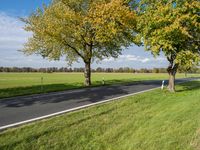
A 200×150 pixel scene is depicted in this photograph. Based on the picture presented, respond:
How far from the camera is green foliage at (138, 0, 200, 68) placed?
1839 centimetres

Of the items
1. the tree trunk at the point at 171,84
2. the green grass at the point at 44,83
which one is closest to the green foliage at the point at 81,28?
the green grass at the point at 44,83

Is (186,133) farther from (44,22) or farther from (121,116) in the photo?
(44,22)

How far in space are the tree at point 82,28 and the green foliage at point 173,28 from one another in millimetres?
3942

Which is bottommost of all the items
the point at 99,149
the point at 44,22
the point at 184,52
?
the point at 99,149

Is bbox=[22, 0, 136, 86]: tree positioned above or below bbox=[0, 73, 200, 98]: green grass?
above

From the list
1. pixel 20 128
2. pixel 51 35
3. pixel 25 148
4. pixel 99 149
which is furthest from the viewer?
pixel 51 35

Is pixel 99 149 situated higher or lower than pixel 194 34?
lower

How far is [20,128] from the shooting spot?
8.22 m

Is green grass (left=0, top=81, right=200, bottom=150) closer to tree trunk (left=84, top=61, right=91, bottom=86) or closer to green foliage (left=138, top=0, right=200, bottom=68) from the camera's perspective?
green foliage (left=138, top=0, right=200, bottom=68)

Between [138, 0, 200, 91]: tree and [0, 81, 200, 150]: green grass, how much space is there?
796cm

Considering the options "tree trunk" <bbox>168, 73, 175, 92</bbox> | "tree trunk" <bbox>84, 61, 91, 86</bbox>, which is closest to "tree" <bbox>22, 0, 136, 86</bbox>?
"tree trunk" <bbox>84, 61, 91, 86</bbox>

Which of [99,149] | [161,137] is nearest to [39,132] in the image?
[99,149]

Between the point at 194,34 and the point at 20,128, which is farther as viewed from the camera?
the point at 194,34

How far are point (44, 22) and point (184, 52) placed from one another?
13080 millimetres
